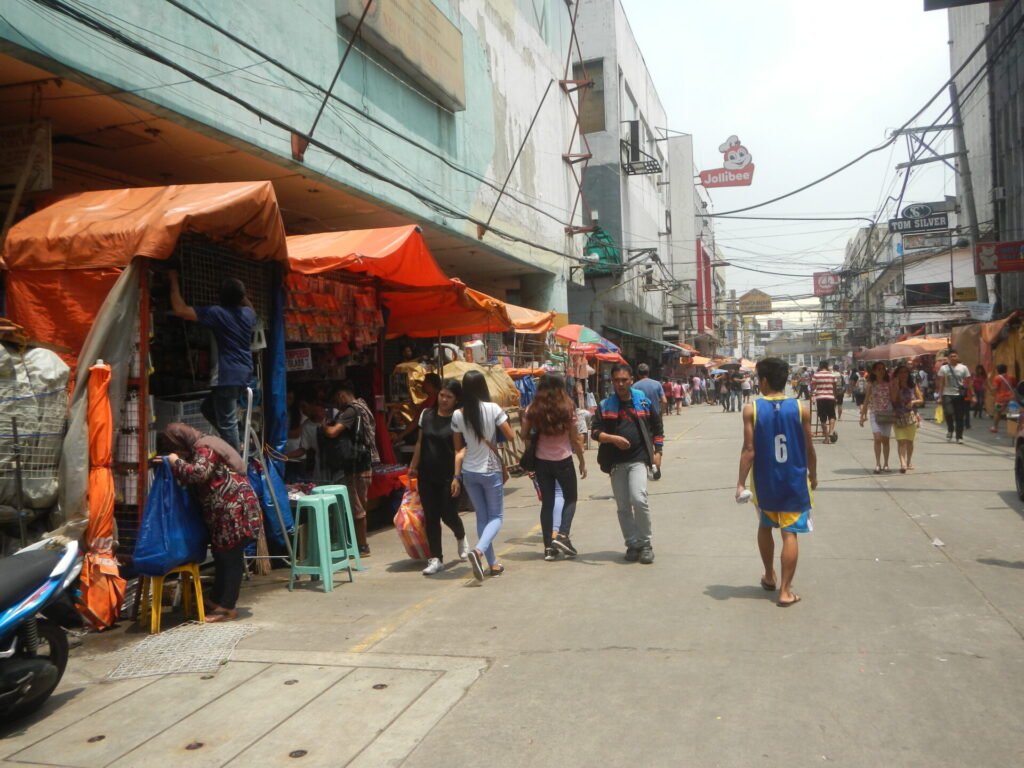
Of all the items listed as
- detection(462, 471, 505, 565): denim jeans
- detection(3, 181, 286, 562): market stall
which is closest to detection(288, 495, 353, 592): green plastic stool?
detection(462, 471, 505, 565): denim jeans

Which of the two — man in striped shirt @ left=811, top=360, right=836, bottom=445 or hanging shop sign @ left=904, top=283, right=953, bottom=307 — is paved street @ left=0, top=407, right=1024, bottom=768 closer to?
man in striped shirt @ left=811, top=360, right=836, bottom=445

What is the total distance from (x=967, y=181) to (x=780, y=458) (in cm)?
2500

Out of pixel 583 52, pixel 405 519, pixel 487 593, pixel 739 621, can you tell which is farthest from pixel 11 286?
pixel 583 52

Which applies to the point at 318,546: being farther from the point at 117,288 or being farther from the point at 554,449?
the point at 117,288

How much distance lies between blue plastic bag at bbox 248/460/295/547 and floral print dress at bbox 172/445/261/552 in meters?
1.14

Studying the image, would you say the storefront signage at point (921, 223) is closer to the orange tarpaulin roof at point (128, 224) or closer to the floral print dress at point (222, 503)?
the orange tarpaulin roof at point (128, 224)

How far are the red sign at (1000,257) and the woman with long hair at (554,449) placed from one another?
18358 millimetres

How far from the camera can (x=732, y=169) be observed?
48.5 metres

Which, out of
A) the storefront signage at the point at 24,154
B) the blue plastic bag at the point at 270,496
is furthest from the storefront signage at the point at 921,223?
the storefront signage at the point at 24,154

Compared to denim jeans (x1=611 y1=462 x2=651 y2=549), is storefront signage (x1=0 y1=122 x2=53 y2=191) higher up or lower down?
higher up

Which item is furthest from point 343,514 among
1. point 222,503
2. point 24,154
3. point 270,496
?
point 24,154

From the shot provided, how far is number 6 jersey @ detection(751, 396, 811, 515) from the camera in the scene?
569 centimetres

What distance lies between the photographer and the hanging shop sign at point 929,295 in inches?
1340

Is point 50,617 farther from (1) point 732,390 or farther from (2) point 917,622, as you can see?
(1) point 732,390
